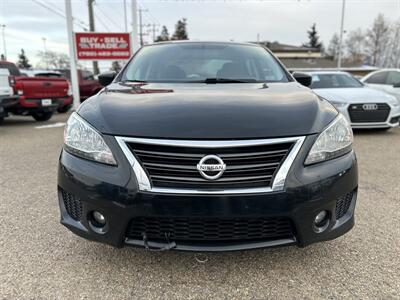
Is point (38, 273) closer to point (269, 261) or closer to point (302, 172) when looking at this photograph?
point (269, 261)

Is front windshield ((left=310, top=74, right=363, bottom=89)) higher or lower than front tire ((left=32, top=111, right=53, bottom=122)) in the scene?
higher

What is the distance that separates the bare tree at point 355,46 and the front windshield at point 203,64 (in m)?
67.9

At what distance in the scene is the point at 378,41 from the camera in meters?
62.8

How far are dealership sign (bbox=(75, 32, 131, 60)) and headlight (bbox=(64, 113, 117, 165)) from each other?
1190 centimetres

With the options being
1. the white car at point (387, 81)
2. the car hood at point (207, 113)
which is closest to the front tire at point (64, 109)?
the white car at point (387, 81)

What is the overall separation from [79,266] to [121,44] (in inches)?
490

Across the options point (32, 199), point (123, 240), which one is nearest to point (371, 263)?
point (123, 240)

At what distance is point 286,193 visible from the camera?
1.87m

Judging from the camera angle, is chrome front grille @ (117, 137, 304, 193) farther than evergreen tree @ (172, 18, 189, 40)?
No

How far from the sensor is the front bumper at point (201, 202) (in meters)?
1.84

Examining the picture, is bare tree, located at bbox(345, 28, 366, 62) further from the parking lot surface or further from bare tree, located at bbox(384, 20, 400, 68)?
the parking lot surface

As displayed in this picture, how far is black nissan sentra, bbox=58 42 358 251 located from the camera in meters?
1.85

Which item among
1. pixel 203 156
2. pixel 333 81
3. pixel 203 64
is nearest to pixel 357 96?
pixel 333 81

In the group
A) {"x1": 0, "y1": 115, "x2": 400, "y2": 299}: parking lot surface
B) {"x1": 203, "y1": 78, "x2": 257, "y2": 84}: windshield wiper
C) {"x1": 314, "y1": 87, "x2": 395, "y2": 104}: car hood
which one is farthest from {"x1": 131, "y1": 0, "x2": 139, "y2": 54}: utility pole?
{"x1": 0, "y1": 115, "x2": 400, "y2": 299}: parking lot surface
